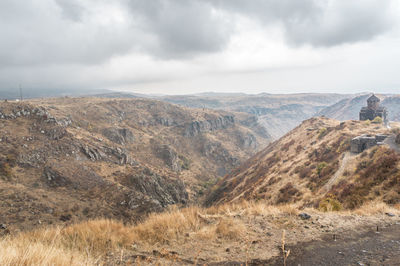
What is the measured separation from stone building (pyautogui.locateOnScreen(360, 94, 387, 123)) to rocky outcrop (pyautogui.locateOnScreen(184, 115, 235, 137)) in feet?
318

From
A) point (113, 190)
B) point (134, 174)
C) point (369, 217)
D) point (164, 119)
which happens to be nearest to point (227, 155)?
point (164, 119)

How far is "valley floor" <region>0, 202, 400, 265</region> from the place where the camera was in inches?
162

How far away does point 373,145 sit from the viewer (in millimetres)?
25406

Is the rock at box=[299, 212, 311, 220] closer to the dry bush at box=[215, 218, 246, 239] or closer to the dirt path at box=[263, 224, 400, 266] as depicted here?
the dirt path at box=[263, 224, 400, 266]

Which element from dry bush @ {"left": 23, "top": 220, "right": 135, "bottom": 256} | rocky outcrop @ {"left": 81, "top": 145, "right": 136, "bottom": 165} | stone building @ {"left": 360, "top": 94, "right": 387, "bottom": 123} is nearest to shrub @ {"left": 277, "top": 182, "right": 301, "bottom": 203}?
dry bush @ {"left": 23, "top": 220, "right": 135, "bottom": 256}

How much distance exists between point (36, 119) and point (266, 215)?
58361 millimetres

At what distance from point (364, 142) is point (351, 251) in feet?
94.6

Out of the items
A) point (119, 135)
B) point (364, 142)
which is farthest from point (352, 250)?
point (119, 135)

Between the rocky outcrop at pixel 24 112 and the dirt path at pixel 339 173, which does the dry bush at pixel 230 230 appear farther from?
the rocky outcrop at pixel 24 112

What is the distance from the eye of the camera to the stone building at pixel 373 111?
49844mm

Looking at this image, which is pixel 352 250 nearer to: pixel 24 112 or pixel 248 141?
pixel 24 112

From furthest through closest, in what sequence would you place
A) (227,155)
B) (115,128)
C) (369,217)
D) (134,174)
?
1. (227,155)
2. (115,128)
3. (134,174)
4. (369,217)

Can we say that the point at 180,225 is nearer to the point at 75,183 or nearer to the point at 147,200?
the point at 147,200

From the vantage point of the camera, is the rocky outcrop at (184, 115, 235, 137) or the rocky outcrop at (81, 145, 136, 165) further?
the rocky outcrop at (184, 115, 235, 137)
